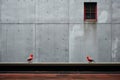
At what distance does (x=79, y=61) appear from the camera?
20453mm

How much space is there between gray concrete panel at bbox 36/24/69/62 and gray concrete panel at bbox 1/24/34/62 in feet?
2.23

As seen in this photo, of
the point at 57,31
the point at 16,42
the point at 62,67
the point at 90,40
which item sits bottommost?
the point at 62,67

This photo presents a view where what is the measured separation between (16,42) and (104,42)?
21.8 ft

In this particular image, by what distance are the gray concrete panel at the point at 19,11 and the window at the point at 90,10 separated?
405cm

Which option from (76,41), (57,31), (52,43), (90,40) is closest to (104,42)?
(90,40)

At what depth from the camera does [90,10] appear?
2108 centimetres

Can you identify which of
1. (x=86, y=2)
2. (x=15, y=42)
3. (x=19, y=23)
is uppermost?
(x=86, y=2)

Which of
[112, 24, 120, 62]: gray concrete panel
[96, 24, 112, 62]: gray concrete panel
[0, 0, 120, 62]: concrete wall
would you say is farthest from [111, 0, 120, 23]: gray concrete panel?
[96, 24, 112, 62]: gray concrete panel

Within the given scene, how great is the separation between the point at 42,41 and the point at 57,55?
1545 millimetres

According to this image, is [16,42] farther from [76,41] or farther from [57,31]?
[76,41]

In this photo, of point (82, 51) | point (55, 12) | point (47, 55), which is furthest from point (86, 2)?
point (47, 55)

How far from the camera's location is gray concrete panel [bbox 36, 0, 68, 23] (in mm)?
20719

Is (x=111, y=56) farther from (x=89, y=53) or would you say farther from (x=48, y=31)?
→ (x=48, y=31)

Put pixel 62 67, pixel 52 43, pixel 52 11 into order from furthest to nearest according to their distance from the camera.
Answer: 1. pixel 52 11
2. pixel 52 43
3. pixel 62 67
